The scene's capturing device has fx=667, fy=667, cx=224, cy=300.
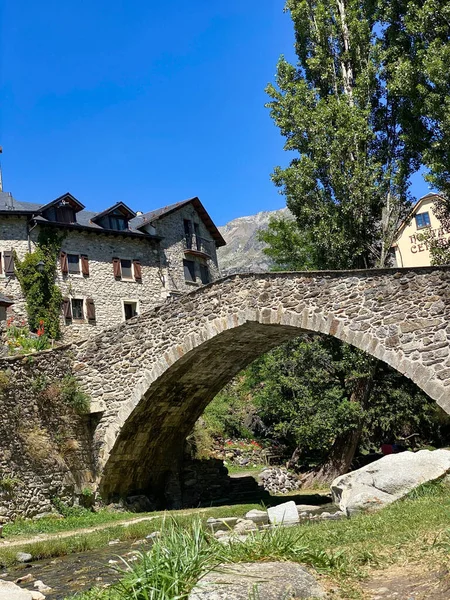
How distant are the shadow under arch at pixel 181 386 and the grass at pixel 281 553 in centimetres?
597

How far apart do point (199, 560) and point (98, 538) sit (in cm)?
684

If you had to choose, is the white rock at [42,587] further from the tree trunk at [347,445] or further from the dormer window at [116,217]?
the dormer window at [116,217]

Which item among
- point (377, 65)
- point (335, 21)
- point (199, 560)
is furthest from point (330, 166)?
point (199, 560)

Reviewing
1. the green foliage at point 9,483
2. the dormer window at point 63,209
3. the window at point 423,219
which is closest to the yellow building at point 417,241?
the window at point 423,219

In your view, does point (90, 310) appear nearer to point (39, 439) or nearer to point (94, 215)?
point (94, 215)

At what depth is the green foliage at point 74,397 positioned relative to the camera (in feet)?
48.4

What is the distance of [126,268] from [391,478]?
81.0ft

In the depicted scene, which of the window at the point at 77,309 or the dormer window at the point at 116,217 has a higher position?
the dormer window at the point at 116,217

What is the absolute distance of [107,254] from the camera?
32.6 metres

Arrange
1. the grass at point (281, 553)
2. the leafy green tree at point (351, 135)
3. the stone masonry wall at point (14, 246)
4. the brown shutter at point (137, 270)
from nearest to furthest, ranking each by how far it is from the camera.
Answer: the grass at point (281, 553), the leafy green tree at point (351, 135), the stone masonry wall at point (14, 246), the brown shutter at point (137, 270)

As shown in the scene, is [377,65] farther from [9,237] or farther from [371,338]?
[9,237]

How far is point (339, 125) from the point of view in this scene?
17.0 metres

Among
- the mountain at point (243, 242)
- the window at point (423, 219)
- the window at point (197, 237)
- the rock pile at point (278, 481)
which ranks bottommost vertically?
the rock pile at point (278, 481)

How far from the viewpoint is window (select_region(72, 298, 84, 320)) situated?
30719mm
